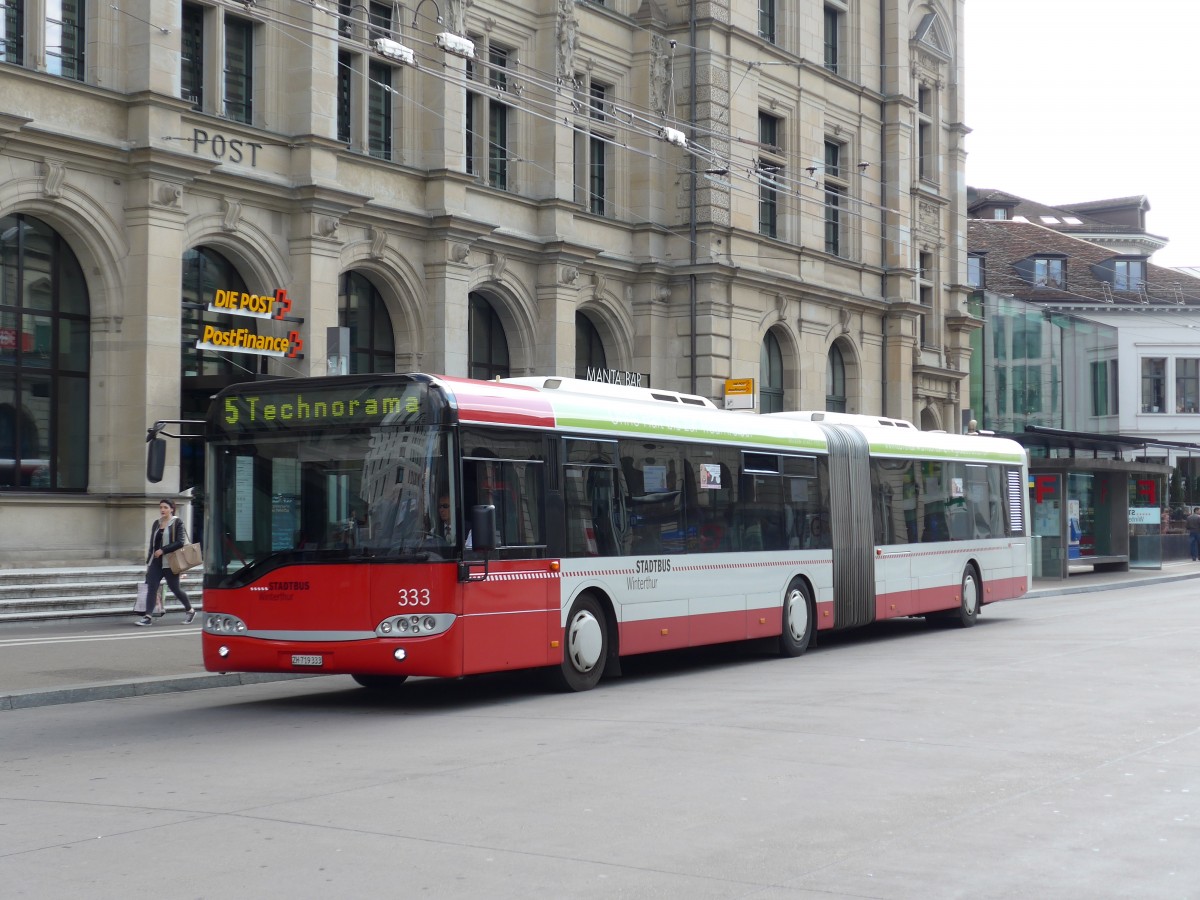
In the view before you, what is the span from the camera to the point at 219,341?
1000 inches

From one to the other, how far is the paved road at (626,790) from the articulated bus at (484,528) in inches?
24.9

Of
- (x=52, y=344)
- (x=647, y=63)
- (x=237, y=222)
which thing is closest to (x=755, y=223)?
(x=647, y=63)

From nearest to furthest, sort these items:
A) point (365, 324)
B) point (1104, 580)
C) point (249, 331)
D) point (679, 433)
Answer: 1. point (679, 433)
2. point (249, 331)
3. point (365, 324)
4. point (1104, 580)

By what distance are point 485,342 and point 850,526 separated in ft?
46.4

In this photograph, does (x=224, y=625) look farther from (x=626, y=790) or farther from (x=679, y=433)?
(x=626, y=790)

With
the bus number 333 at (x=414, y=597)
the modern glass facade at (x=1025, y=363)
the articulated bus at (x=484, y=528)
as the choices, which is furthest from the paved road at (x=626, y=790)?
the modern glass facade at (x=1025, y=363)

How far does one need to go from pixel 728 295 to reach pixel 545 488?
23.8m

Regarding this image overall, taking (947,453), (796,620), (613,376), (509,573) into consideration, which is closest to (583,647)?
(509,573)

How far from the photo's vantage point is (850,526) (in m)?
20.2

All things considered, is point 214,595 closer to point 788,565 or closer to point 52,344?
point 788,565

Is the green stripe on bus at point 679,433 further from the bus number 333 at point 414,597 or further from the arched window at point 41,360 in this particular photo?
the arched window at point 41,360

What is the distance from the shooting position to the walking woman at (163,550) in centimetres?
2055

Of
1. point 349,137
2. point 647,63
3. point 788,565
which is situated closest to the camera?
point 788,565

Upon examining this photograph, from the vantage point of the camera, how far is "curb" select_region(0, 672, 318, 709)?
1357 centimetres
